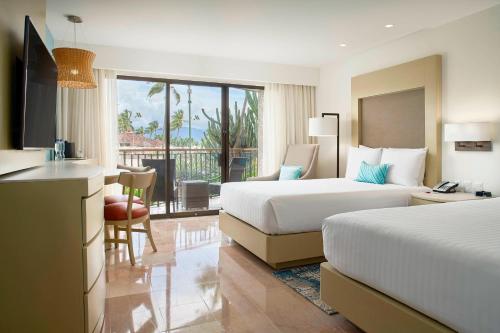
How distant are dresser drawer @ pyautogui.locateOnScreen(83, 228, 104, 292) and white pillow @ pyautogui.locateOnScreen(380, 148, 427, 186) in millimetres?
3230

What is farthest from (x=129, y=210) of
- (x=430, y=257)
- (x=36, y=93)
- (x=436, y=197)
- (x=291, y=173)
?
(x=436, y=197)

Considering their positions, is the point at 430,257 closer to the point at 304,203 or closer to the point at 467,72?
the point at 304,203

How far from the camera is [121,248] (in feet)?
12.8

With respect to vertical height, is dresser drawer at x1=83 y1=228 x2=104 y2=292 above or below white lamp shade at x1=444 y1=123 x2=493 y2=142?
below

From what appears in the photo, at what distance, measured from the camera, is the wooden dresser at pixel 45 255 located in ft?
5.35

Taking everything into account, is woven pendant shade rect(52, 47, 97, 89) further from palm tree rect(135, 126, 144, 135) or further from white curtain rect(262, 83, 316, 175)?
white curtain rect(262, 83, 316, 175)

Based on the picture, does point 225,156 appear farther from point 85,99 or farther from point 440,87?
point 440,87

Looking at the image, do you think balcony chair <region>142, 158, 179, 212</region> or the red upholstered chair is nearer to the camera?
the red upholstered chair

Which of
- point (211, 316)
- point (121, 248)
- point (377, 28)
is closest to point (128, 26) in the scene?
point (121, 248)

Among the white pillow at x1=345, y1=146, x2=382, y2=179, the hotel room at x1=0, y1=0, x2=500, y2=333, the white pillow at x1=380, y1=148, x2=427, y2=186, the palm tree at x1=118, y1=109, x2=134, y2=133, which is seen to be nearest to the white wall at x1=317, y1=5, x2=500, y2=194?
the hotel room at x1=0, y1=0, x2=500, y2=333

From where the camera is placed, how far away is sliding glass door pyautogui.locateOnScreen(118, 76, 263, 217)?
538cm

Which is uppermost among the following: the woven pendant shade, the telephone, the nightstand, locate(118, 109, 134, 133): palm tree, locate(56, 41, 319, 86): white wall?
locate(56, 41, 319, 86): white wall

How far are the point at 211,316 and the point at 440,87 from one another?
11.3 ft

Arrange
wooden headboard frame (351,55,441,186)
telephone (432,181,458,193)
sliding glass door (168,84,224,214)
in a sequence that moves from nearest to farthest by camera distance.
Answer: telephone (432,181,458,193), wooden headboard frame (351,55,441,186), sliding glass door (168,84,224,214)
